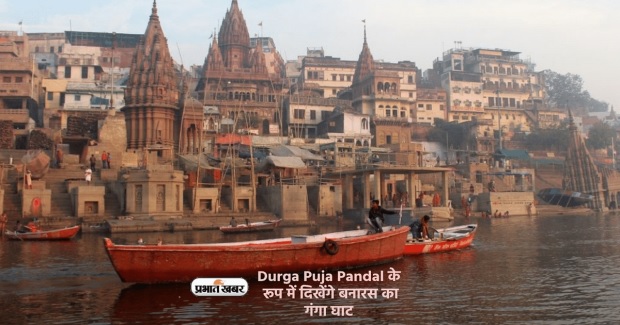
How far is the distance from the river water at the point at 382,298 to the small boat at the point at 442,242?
0.50 meters

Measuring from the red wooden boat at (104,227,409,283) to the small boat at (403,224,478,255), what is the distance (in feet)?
16.9

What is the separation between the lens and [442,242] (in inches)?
897

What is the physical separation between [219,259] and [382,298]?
4.22 m

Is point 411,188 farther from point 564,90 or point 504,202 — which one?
point 564,90

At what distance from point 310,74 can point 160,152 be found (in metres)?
44.0

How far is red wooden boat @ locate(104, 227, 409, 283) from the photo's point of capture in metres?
→ 14.8

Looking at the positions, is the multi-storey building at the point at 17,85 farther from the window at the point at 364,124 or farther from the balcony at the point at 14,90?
the window at the point at 364,124

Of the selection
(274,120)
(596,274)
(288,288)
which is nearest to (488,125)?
(274,120)

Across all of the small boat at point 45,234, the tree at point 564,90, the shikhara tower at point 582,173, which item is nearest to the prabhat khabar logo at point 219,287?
the small boat at point 45,234

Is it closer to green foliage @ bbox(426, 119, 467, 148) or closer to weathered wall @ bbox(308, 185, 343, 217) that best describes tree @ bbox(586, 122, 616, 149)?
green foliage @ bbox(426, 119, 467, 148)

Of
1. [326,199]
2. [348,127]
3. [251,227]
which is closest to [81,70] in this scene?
[348,127]

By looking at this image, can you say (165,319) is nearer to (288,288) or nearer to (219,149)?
(288,288)

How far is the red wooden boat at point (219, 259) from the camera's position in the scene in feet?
48.7

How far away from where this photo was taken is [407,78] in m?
88.2
